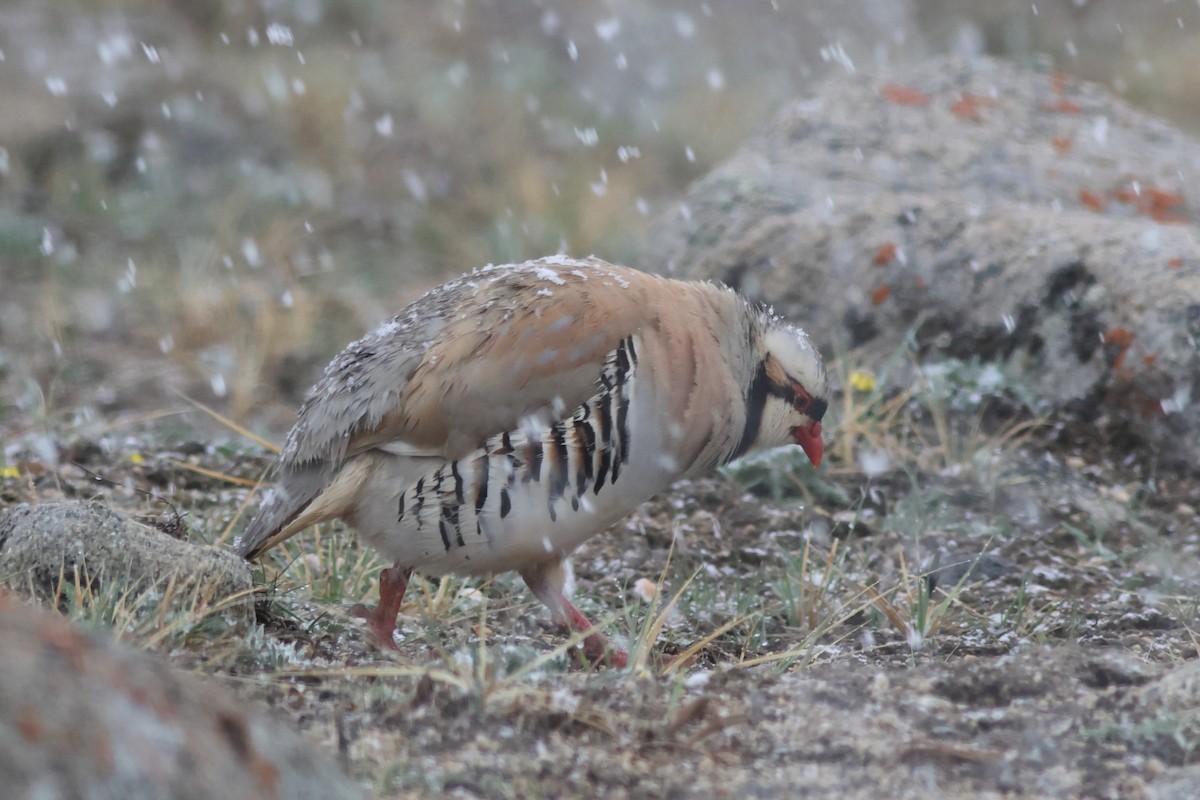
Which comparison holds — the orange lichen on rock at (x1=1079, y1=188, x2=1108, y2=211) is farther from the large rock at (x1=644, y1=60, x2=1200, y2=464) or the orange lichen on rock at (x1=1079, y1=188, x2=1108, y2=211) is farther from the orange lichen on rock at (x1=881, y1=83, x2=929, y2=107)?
the orange lichen on rock at (x1=881, y1=83, x2=929, y2=107)

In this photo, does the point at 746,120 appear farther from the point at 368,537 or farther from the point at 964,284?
the point at 368,537

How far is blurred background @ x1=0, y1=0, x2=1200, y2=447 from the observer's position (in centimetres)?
661

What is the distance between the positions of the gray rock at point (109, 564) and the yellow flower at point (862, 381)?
2808 mm

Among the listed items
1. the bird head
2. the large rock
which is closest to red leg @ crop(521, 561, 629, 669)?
the bird head

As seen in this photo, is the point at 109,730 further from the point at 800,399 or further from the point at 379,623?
the point at 800,399

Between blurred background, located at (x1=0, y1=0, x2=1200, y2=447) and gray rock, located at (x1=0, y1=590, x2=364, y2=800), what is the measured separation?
340cm

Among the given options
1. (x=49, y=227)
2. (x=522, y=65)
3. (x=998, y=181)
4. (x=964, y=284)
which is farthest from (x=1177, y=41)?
(x=49, y=227)

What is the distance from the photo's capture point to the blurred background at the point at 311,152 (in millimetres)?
6609

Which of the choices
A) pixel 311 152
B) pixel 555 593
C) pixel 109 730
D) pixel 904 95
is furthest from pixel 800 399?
pixel 311 152

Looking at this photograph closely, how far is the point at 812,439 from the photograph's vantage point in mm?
4062

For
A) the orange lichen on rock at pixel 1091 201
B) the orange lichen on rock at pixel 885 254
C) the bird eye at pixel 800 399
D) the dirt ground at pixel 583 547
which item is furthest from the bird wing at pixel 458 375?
the orange lichen on rock at pixel 1091 201

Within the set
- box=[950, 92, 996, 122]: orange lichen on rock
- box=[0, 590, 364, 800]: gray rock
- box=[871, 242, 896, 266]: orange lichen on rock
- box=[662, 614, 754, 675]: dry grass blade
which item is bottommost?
box=[662, 614, 754, 675]: dry grass blade

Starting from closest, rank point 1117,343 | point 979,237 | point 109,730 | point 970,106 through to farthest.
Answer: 1. point 109,730
2. point 1117,343
3. point 979,237
4. point 970,106

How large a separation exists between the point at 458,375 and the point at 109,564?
920 mm
